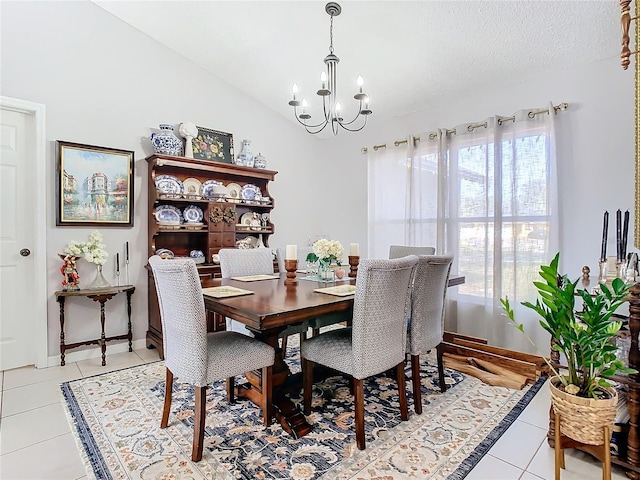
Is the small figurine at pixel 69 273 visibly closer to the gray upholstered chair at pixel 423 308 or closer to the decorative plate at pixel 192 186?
the decorative plate at pixel 192 186

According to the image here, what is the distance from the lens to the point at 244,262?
9.81 ft

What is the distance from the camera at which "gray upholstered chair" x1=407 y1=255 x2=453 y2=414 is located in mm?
2188

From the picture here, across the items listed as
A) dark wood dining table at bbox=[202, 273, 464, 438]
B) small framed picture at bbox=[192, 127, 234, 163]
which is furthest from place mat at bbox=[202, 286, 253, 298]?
small framed picture at bbox=[192, 127, 234, 163]

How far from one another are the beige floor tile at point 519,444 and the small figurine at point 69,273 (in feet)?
11.0

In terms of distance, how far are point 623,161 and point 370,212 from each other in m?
2.38

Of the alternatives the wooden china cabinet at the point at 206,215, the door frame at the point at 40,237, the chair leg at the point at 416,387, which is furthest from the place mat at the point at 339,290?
the door frame at the point at 40,237

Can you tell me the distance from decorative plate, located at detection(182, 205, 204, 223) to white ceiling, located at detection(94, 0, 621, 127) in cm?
155

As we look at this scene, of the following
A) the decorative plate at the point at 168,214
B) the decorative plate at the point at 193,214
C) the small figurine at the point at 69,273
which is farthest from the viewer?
the decorative plate at the point at 193,214

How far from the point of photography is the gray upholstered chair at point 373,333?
1.79m

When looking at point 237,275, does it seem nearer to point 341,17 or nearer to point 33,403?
point 33,403

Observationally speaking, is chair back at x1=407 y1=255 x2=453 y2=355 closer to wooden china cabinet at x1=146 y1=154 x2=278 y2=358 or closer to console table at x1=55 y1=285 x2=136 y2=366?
wooden china cabinet at x1=146 y1=154 x2=278 y2=358

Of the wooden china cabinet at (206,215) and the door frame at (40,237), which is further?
the wooden china cabinet at (206,215)

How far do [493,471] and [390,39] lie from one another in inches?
120

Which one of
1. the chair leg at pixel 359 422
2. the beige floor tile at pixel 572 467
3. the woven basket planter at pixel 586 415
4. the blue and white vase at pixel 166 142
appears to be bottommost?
the beige floor tile at pixel 572 467
